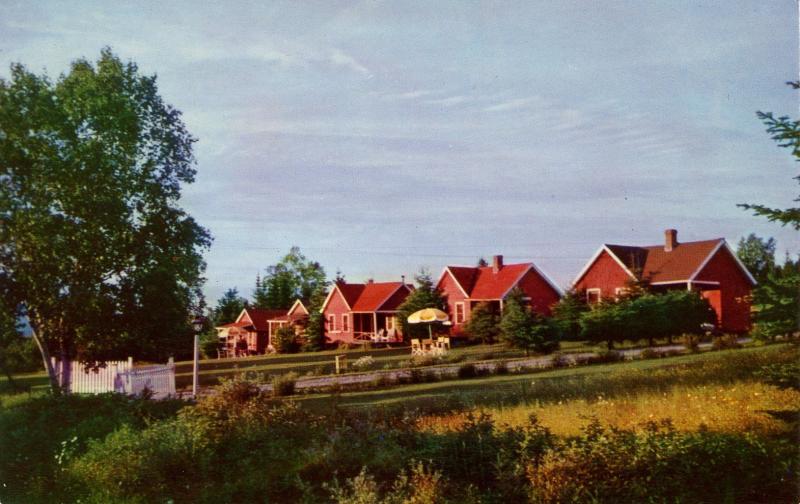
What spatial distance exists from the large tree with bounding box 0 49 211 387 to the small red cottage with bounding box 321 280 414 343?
29590 millimetres

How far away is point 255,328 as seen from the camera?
148 feet

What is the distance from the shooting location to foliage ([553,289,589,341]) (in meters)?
28.1

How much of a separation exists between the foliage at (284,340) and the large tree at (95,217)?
79.1 feet

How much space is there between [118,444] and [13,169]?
803 cm

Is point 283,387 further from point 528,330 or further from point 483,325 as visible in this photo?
point 483,325

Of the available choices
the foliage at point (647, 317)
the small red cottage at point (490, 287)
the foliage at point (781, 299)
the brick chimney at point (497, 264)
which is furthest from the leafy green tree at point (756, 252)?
the brick chimney at point (497, 264)

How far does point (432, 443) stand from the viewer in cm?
817

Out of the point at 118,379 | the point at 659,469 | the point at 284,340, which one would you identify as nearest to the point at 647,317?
the point at 118,379

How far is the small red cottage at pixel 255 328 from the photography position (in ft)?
143

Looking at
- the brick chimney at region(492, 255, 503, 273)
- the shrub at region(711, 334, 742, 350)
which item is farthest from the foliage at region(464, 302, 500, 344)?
the shrub at region(711, 334, 742, 350)

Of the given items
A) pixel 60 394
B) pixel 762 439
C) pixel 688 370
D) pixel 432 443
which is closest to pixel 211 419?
pixel 432 443

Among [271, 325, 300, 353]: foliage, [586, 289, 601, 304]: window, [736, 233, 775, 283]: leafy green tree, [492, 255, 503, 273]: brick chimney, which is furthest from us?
[271, 325, 300, 353]: foliage

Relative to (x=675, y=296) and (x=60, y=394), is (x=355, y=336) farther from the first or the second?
(x=60, y=394)

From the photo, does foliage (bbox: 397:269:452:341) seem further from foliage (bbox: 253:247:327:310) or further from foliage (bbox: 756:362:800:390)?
foliage (bbox: 756:362:800:390)
